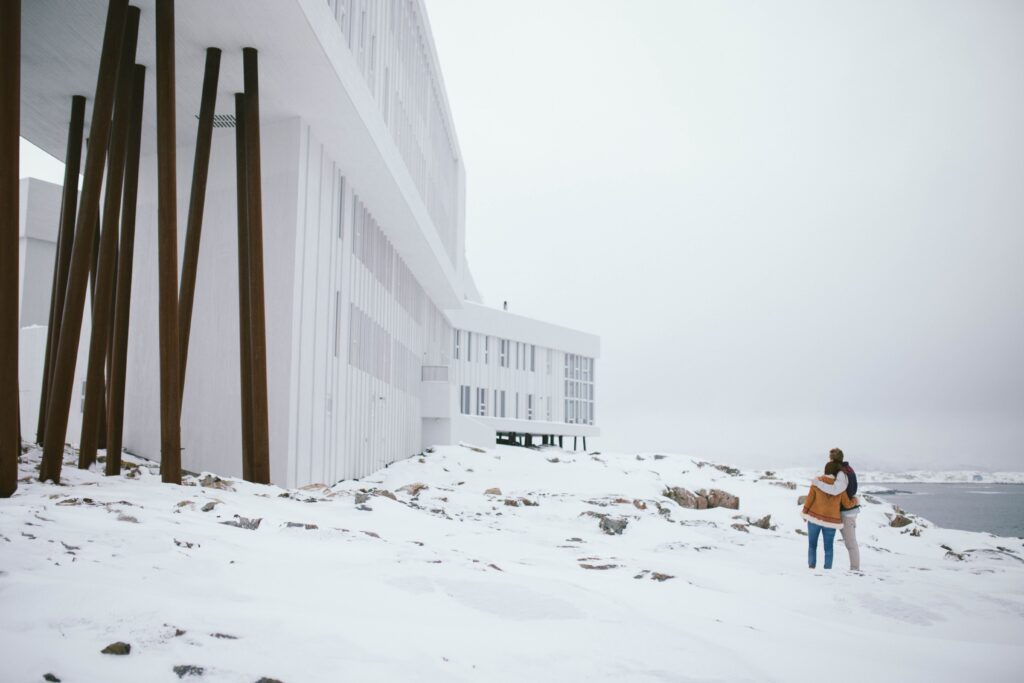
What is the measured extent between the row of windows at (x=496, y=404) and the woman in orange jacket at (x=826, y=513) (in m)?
25.3

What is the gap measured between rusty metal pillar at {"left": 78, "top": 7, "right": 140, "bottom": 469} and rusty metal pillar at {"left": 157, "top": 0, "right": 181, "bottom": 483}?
59 centimetres

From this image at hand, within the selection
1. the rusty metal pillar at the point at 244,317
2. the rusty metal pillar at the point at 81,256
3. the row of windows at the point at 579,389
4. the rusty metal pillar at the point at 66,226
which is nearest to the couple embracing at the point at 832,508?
the rusty metal pillar at the point at 244,317

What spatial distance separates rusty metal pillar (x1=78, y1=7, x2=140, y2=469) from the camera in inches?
392

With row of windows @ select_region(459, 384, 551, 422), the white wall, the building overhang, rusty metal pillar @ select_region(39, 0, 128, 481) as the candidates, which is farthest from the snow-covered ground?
row of windows @ select_region(459, 384, 551, 422)

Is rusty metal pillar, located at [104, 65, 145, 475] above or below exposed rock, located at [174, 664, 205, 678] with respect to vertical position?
above

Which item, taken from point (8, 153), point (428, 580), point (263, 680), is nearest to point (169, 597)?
point (263, 680)

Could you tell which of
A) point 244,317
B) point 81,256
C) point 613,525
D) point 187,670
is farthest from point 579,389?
point 187,670

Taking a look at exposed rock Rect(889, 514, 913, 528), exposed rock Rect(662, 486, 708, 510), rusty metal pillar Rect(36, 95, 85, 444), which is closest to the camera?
rusty metal pillar Rect(36, 95, 85, 444)

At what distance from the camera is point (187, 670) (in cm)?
376

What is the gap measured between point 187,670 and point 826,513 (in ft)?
30.7

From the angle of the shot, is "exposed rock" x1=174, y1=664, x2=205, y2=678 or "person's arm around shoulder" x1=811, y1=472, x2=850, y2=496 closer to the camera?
"exposed rock" x1=174, y1=664, x2=205, y2=678

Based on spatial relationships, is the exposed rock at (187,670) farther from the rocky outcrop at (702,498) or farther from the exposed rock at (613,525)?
the rocky outcrop at (702,498)

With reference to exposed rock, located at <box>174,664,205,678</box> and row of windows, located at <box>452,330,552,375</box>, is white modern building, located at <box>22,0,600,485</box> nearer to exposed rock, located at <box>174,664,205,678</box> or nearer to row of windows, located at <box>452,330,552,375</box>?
exposed rock, located at <box>174,664,205,678</box>

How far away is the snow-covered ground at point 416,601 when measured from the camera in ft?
13.5
